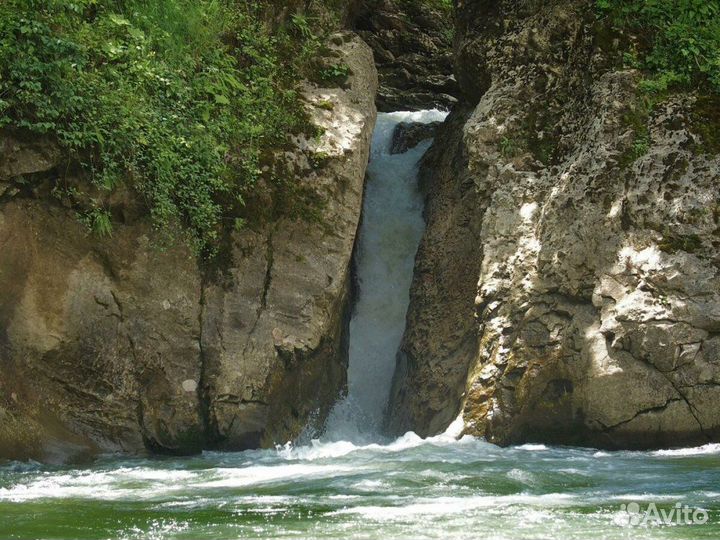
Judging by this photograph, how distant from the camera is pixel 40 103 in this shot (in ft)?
31.2

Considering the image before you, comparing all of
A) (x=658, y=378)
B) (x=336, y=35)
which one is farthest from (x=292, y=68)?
(x=658, y=378)

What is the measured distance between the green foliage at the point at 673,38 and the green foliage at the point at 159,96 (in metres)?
4.52

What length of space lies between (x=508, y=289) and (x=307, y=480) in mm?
4449

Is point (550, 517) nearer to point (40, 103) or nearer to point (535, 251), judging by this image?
point (535, 251)

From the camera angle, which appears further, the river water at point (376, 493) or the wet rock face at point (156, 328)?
the wet rock face at point (156, 328)

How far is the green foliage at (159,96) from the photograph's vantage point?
9617 mm

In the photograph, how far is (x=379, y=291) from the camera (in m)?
13.8

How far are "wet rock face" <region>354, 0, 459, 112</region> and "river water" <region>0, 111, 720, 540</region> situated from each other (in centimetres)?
978

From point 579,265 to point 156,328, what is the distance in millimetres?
5000

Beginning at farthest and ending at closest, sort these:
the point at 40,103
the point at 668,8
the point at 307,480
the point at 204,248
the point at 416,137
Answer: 1. the point at 416,137
2. the point at 668,8
3. the point at 204,248
4. the point at 40,103
5. the point at 307,480

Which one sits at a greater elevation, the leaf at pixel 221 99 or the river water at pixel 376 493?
the leaf at pixel 221 99

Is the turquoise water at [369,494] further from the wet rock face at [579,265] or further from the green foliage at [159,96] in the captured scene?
the green foliage at [159,96]
